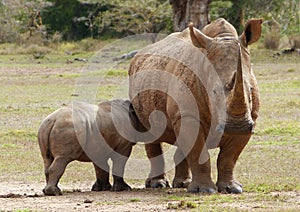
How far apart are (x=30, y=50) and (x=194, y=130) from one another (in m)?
30.2

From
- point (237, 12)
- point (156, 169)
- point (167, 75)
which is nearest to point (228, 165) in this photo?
point (167, 75)

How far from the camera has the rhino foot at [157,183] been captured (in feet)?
37.1

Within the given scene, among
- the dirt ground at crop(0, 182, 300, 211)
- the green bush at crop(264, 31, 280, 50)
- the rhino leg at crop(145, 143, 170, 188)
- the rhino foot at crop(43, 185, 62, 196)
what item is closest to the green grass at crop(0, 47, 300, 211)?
the dirt ground at crop(0, 182, 300, 211)

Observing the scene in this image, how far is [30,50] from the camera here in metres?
39.3

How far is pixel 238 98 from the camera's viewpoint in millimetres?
8781

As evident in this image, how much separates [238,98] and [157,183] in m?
2.88

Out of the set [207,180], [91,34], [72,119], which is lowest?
[91,34]

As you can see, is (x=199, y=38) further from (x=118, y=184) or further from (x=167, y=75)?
(x=118, y=184)

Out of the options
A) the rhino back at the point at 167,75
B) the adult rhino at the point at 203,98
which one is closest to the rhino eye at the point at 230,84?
the adult rhino at the point at 203,98

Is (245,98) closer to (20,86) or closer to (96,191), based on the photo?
(96,191)

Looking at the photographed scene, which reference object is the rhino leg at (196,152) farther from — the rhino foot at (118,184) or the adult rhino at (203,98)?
the rhino foot at (118,184)

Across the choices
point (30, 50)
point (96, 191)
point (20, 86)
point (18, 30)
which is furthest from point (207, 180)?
point (18, 30)

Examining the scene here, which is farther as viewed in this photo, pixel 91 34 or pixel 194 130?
pixel 91 34

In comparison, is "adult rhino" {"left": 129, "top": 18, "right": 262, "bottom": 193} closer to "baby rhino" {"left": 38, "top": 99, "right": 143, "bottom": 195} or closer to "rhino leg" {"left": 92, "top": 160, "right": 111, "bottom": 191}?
"baby rhino" {"left": 38, "top": 99, "right": 143, "bottom": 195}
